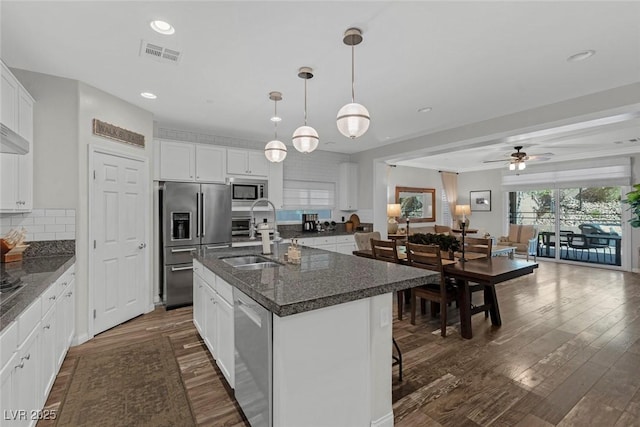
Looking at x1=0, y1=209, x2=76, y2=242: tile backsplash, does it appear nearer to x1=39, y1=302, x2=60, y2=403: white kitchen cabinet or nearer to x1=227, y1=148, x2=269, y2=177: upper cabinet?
x1=39, y1=302, x2=60, y2=403: white kitchen cabinet

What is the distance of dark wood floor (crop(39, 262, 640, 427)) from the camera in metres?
1.99

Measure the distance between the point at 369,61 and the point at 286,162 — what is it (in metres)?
3.38

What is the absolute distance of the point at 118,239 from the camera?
346 cm

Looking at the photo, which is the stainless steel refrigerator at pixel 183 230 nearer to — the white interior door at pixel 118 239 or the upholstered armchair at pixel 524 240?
the white interior door at pixel 118 239

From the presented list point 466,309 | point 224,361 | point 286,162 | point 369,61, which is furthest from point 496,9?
point 286,162

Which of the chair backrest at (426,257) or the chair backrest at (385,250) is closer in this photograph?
the chair backrest at (426,257)

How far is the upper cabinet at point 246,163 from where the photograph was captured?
482cm

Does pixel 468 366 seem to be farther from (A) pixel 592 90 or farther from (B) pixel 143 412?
(A) pixel 592 90

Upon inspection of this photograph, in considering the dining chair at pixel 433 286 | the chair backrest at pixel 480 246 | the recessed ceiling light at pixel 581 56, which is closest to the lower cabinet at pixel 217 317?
the dining chair at pixel 433 286

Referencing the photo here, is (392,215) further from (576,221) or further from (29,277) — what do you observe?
(29,277)

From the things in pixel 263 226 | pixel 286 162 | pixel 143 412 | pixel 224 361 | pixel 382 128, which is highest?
pixel 382 128

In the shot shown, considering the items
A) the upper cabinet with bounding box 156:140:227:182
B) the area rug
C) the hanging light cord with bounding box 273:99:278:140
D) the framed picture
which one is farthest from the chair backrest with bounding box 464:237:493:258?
the framed picture

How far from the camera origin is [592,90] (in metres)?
3.18

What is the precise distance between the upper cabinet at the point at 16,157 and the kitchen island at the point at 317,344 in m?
2.02
